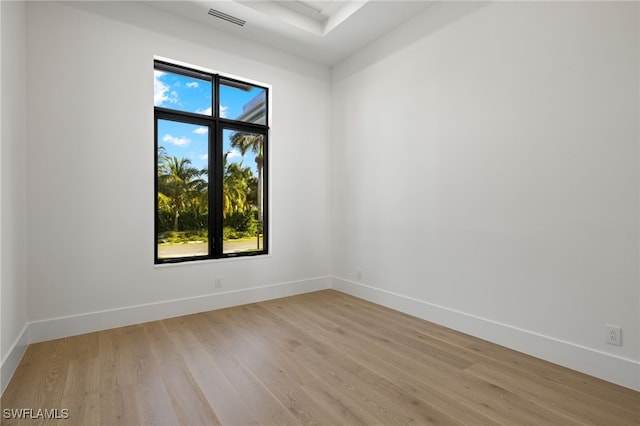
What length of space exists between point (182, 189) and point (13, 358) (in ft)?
6.53

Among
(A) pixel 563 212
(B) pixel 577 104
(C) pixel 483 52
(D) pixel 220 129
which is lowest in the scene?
(A) pixel 563 212

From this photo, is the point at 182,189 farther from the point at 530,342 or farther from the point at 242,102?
the point at 530,342

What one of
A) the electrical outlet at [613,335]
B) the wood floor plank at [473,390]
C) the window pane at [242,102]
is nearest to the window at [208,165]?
the window pane at [242,102]

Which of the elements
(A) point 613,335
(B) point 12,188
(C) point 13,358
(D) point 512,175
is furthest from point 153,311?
(A) point 613,335

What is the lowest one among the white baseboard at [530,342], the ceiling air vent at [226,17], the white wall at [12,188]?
the white baseboard at [530,342]

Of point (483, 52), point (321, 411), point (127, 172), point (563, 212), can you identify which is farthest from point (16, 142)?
point (563, 212)

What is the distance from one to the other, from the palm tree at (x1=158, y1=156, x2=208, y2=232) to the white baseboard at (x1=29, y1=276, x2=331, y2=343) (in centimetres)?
84

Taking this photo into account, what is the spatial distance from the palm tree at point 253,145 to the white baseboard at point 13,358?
245 cm

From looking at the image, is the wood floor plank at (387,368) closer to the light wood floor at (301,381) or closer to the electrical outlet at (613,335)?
the light wood floor at (301,381)

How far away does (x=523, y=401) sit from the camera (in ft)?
6.38

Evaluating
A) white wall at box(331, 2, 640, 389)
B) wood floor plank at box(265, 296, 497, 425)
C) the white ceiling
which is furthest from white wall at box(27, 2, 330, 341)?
white wall at box(331, 2, 640, 389)

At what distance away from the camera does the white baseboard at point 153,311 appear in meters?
2.85

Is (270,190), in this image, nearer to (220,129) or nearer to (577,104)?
(220,129)

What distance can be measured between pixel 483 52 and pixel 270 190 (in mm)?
2713
